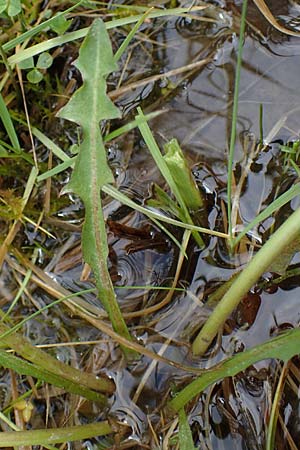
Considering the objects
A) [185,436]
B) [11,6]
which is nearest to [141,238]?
[185,436]

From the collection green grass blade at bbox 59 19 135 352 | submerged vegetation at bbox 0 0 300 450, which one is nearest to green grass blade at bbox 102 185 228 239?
submerged vegetation at bbox 0 0 300 450

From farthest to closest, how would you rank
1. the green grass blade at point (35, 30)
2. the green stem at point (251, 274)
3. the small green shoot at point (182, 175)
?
1. the green grass blade at point (35, 30)
2. the small green shoot at point (182, 175)
3. the green stem at point (251, 274)

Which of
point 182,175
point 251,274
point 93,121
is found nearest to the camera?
point 251,274

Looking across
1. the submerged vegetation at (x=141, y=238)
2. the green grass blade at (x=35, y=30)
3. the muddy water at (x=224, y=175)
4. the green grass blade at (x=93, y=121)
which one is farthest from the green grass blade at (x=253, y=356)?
the green grass blade at (x=35, y=30)

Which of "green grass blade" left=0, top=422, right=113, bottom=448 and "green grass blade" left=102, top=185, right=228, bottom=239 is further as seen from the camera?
"green grass blade" left=102, top=185, right=228, bottom=239

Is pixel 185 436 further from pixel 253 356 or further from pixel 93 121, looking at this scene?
pixel 93 121

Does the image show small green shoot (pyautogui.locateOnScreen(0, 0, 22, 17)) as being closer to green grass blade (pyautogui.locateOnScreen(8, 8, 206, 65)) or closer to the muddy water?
green grass blade (pyautogui.locateOnScreen(8, 8, 206, 65))

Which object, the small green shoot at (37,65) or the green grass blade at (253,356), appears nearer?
the green grass blade at (253,356)

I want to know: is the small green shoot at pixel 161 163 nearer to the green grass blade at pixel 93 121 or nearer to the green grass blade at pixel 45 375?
the green grass blade at pixel 93 121
